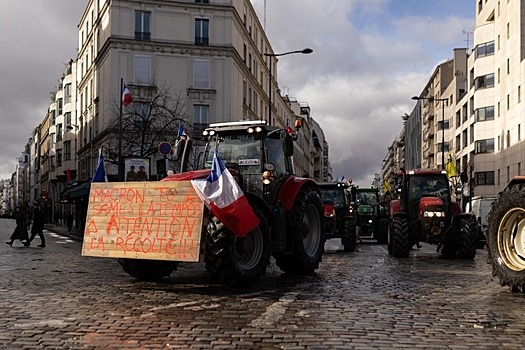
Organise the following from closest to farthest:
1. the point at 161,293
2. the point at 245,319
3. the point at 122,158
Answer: the point at 245,319 → the point at 161,293 → the point at 122,158

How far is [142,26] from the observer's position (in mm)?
49438

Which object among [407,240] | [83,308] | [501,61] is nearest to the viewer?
[83,308]

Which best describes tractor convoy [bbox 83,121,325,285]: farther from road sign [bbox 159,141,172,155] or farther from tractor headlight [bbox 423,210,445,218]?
road sign [bbox 159,141,172,155]

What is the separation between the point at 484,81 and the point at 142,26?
31.5 meters

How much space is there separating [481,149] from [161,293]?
183ft

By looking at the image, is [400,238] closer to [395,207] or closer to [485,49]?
[395,207]

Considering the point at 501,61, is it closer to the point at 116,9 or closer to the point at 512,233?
the point at 116,9

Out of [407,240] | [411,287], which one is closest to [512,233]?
[411,287]

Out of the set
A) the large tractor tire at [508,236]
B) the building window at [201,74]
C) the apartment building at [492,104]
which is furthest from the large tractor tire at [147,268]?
the building window at [201,74]

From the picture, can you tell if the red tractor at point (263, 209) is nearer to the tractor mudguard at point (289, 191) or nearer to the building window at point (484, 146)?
the tractor mudguard at point (289, 191)

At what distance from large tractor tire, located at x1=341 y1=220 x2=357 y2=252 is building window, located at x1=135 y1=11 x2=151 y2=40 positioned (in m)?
31.8

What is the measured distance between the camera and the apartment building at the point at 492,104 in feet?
168

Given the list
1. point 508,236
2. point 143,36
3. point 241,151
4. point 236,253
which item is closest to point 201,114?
point 143,36

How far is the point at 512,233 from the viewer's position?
1123 centimetres
